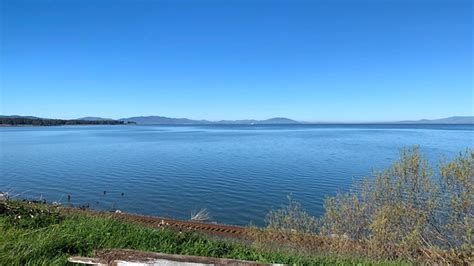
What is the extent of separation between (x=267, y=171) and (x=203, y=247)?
24.9m

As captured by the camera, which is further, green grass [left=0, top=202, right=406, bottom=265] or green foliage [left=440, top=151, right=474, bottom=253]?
green foliage [left=440, top=151, right=474, bottom=253]

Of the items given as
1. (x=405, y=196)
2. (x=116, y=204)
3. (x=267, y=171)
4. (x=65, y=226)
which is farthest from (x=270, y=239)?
(x=267, y=171)

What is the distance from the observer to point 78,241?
6.89 m

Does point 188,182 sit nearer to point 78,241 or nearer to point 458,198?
point 458,198

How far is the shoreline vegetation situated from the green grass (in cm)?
2

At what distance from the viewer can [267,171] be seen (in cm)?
3225

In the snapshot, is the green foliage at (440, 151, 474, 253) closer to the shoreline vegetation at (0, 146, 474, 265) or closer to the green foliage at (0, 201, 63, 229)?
the shoreline vegetation at (0, 146, 474, 265)

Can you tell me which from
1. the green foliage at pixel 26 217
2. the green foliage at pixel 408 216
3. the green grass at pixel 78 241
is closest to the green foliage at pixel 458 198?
the green foliage at pixel 408 216

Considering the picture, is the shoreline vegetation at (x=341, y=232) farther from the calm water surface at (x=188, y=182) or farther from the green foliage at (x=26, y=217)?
the calm water surface at (x=188, y=182)

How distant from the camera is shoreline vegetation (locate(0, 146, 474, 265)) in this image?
7.01 m

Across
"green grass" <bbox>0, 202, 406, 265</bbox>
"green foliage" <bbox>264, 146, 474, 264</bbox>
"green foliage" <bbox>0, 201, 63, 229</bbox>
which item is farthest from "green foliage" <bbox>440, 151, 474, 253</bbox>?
"green foliage" <bbox>0, 201, 63, 229</bbox>

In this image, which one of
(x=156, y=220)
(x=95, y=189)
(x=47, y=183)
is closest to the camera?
(x=156, y=220)

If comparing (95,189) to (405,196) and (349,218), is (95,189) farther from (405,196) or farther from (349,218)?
(405,196)

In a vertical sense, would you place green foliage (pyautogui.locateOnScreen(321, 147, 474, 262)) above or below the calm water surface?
above
